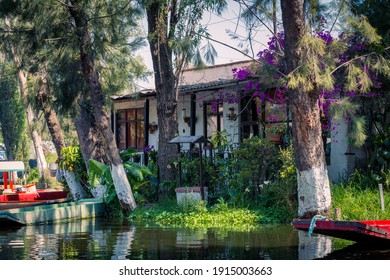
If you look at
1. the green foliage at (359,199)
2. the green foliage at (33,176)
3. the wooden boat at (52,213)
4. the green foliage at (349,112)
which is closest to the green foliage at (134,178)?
the wooden boat at (52,213)

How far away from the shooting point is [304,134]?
14.3 m

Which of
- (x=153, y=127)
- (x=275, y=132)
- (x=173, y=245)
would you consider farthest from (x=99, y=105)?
(x=173, y=245)

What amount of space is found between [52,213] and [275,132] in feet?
19.0

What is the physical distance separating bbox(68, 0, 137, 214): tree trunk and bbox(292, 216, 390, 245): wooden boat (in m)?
8.13

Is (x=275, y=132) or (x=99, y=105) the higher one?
(x=99, y=105)

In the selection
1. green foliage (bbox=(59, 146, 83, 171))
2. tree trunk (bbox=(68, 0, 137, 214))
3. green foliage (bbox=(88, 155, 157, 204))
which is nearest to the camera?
tree trunk (bbox=(68, 0, 137, 214))

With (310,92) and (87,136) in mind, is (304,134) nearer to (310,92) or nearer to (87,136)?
(310,92)

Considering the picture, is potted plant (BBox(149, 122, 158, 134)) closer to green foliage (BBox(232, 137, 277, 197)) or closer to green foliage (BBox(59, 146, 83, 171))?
green foliage (BBox(59, 146, 83, 171))

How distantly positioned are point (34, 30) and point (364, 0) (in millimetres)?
8385

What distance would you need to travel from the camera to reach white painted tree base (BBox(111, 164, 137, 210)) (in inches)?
733

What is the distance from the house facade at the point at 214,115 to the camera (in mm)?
17344

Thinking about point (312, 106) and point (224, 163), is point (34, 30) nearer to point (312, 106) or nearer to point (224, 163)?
point (224, 163)

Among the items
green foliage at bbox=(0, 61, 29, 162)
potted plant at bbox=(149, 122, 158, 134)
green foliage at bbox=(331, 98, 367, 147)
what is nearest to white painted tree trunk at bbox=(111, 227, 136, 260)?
green foliage at bbox=(331, 98, 367, 147)

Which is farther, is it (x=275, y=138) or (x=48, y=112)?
(x=48, y=112)
